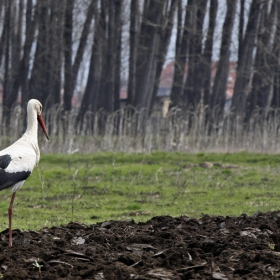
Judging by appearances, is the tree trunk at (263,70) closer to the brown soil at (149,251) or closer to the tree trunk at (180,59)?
the tree trunk at (180,59)

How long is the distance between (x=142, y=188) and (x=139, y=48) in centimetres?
2476

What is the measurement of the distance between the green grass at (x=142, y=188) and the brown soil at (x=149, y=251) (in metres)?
2.44

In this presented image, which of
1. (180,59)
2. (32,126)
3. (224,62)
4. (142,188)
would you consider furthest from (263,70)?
(32,126)

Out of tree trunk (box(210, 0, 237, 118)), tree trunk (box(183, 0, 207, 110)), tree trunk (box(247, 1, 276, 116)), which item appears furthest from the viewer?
tree trunk (box(183, 0, 207, 110))

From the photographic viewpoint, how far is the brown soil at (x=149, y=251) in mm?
6793

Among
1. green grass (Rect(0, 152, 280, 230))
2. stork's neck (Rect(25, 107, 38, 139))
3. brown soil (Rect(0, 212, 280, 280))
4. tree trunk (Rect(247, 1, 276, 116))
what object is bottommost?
green grass (Rect(0, 152, 280, 230))

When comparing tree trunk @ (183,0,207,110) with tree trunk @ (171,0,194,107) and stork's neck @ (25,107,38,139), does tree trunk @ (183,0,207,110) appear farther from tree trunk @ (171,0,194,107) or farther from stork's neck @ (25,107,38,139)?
stork's neck @ (25,107,38,139)

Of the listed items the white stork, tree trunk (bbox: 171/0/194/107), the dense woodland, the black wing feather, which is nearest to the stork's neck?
the white stork

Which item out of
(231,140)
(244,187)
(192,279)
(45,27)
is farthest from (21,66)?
(192,279)

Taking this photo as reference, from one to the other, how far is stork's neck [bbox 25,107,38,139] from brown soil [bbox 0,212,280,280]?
3.44 feet

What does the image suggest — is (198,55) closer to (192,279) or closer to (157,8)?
(157,8)

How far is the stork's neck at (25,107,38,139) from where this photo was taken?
9445 mm

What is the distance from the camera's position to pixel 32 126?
31.3 feet

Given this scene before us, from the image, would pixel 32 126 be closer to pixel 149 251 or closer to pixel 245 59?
pixel 149 251
